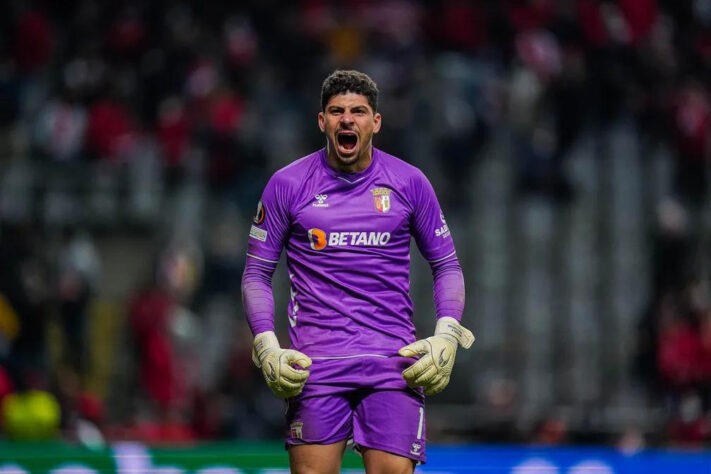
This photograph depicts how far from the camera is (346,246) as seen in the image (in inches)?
203

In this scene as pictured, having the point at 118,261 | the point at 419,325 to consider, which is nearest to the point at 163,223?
the point at 118,261

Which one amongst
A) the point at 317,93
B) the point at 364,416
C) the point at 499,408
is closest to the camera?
the point at 364,416

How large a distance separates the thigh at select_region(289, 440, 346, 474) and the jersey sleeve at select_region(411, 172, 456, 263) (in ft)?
2.99

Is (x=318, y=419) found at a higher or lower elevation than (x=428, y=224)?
lower

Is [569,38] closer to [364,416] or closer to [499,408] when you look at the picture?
[499,408]

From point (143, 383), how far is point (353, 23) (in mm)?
4899

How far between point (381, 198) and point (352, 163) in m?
0.19

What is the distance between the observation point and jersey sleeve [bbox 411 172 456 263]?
17.3ft

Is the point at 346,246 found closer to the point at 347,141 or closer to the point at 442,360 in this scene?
the point at 347,141

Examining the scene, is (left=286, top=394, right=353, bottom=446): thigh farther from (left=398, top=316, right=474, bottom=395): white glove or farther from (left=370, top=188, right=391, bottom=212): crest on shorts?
(left=370, top=188, right=391, bottom=212): crest on shorts

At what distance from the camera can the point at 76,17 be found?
13750 millimetres

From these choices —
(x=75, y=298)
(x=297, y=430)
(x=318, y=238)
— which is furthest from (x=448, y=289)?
(x=75, y=298)

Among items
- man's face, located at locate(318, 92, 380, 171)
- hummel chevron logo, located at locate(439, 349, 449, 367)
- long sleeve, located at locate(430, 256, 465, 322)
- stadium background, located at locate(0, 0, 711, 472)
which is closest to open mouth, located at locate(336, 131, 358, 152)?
man's face, located at locate(318, 92, 380, 171)

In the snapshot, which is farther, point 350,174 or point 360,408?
point 350,174
